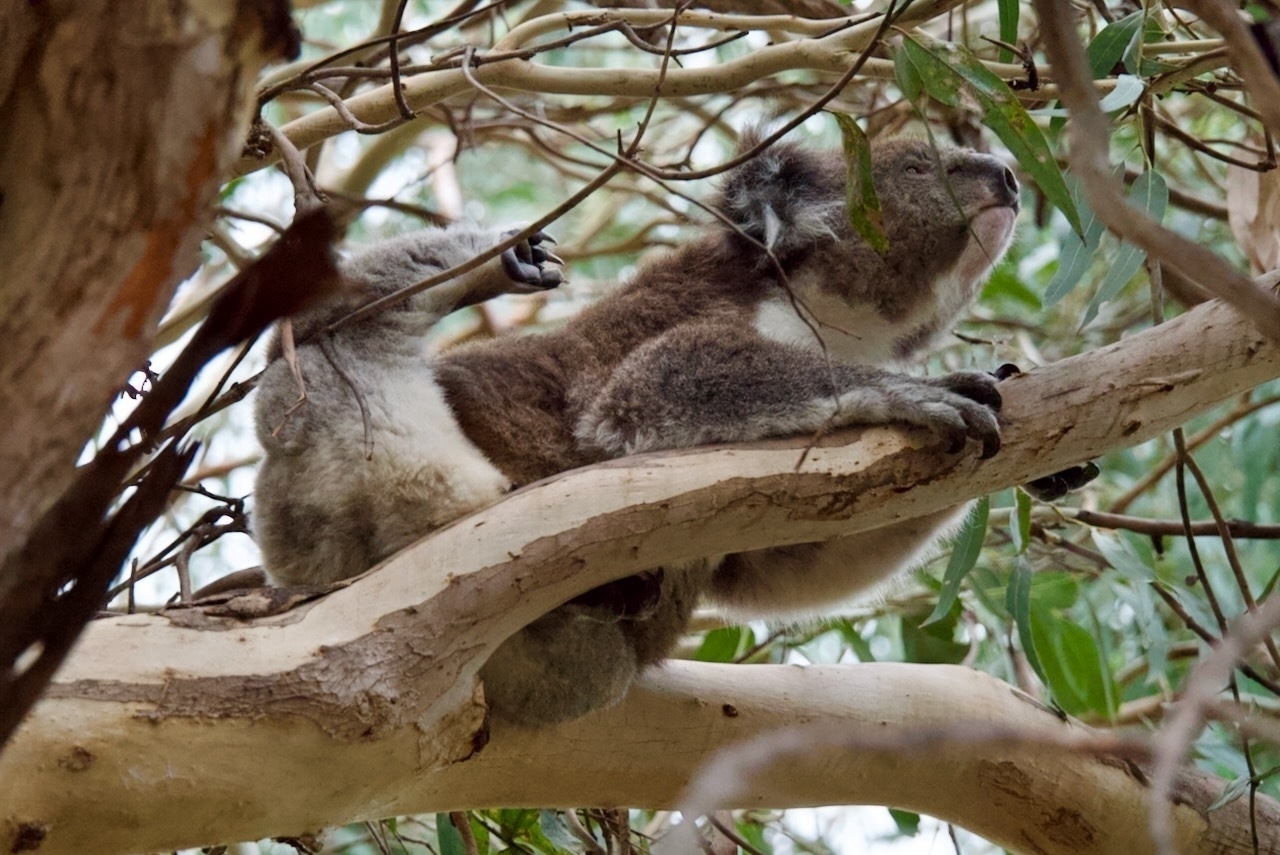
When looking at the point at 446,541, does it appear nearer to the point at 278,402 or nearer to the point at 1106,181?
the point at 278,402

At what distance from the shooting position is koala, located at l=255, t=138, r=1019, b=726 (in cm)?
225

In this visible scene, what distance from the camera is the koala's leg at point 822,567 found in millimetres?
2750

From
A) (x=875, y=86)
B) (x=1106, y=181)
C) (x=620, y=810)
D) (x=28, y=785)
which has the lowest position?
(x=28, y=785)

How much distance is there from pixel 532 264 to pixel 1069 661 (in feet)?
6.32

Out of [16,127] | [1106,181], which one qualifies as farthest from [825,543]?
[16,127]

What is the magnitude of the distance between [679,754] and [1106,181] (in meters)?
1.80

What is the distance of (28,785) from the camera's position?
1566mm

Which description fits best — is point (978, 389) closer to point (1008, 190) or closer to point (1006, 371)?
point (1006, 371)

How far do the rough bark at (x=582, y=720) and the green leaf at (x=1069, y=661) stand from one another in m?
0.76

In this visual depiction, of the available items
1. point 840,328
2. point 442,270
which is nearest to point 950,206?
point 840,328

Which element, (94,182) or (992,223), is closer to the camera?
(94,182)

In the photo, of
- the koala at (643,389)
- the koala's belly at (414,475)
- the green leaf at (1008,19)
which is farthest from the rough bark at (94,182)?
the green leaf at (1008,19)

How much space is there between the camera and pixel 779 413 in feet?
7.16

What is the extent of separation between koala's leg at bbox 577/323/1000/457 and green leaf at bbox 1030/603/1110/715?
140cm
